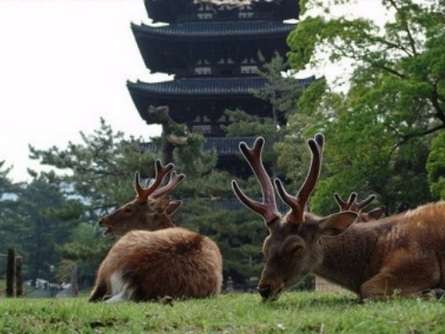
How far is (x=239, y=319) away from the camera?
424cm

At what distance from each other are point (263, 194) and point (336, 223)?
549mm

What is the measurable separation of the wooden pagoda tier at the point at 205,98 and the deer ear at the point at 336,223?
19.6m

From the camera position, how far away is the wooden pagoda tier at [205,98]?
2502 cm

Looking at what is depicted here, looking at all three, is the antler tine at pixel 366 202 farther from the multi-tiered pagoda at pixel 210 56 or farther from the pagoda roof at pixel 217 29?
the pagoda roof at pixel 217 29

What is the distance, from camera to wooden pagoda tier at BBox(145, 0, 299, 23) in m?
27.6

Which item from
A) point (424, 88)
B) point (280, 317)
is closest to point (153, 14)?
point (424, 88)

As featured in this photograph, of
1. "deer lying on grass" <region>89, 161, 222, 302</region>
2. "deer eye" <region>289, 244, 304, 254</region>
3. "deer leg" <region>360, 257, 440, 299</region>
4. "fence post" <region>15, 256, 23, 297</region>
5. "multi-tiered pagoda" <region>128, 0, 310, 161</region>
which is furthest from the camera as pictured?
"multi-tiered pagoda" <region>128, 0, 310, 161</region>

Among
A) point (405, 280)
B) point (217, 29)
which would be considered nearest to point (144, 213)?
point (405, 280)

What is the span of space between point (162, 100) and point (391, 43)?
10.5m

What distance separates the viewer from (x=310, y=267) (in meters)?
5.11

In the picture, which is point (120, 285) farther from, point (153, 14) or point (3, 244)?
point (3, 244)

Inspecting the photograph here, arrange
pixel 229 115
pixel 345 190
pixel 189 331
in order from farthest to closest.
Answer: pixel 229 115 → pixel 345 190 → pixel 189 331

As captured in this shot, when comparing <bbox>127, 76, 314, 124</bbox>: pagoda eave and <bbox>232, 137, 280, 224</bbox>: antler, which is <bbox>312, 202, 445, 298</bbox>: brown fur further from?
<bbox>127, 76, 314, 124</bbox>: pagoda eave

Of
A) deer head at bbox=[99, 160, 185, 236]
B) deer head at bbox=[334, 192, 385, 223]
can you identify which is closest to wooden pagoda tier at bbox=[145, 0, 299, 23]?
deer head at bbox=[334, 192, 385, 223]
